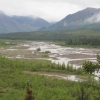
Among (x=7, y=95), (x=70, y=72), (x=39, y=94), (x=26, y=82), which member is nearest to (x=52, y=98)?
(x=39, y=94)

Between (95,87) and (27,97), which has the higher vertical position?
(27,97)

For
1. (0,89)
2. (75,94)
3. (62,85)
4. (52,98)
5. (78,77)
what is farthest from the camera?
(78,77)

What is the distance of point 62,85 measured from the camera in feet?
212

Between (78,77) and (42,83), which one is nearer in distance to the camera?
(42,83)

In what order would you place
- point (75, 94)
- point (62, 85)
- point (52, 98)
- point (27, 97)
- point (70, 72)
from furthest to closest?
point (70, 72), point (62, 85), point (75, 94), point (52, 98), point (27, 97)

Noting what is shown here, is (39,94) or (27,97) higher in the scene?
(27,97)

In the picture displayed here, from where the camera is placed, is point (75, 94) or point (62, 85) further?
point (62, 85)

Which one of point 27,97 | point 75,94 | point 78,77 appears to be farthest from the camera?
point 78,77

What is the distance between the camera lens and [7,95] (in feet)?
174

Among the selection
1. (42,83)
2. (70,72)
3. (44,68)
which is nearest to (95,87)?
(42,83)

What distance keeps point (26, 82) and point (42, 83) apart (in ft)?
14.8

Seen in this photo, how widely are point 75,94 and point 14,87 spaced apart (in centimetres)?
1580

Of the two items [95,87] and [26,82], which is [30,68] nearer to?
[26,82]

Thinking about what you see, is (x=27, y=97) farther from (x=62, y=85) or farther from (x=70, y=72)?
(x=70, y=72)
